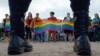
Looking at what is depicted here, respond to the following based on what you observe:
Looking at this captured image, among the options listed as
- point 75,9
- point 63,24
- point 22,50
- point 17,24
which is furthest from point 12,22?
point 63,24

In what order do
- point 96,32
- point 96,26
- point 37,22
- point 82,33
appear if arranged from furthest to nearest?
point 37,22 → point 96,32 → point 96,26 → point 82,33

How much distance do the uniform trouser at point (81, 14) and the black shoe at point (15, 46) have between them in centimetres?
79

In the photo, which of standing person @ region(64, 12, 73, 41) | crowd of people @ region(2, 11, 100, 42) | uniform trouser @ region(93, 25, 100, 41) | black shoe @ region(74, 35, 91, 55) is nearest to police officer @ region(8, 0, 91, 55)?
black shoe @ region(74, 35, 91, 55)

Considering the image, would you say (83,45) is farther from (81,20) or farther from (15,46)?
(15,46)

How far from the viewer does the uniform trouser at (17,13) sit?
4.66 m

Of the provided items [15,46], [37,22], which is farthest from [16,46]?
[37,22]

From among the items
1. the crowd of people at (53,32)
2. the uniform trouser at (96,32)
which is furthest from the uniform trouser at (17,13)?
the uniform trouser at (96,32)

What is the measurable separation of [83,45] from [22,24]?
99 cm

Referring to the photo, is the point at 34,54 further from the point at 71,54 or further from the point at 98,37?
the point at 98,37

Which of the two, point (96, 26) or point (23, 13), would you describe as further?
point (96, 26)

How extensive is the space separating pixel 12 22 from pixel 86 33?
1.04m

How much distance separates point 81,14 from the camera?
4.53 metres

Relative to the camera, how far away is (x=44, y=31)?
19.9m

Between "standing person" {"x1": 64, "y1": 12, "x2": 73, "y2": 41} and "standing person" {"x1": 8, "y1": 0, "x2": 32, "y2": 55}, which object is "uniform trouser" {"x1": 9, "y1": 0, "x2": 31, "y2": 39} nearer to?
"standing person" {"x1": 8, "y1": 0, "x2": 32, "y2": 55}
